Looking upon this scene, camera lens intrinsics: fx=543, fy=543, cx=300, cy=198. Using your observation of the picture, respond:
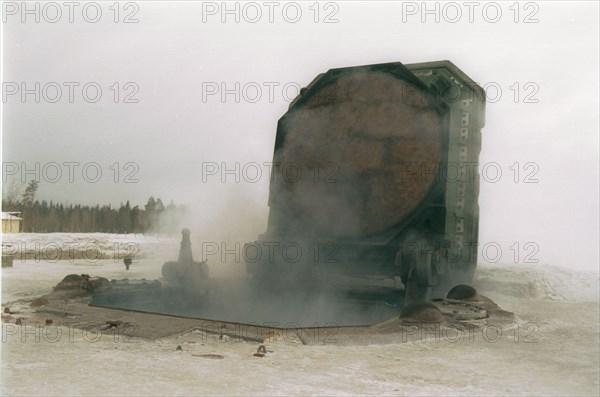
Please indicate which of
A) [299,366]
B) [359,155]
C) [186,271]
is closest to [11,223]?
[186,271]

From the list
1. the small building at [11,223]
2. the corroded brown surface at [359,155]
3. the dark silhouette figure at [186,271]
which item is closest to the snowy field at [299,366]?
the corroded brown surface at [359,155]

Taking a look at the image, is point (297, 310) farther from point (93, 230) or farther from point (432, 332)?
point (93, 230)

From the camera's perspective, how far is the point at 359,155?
340 inches

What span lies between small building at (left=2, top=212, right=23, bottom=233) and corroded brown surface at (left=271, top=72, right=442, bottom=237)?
18041 millimetres

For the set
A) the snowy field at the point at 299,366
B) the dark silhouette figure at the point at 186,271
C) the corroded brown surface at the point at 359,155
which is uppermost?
the corroded brown surface at the point at 359,155

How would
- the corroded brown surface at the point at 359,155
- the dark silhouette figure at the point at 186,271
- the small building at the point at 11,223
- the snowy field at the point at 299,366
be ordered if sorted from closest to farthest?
the snowy field at the point at 299,366, the corroded brown surface at the point at 359,155, the dark silhouette figure at the point at 186,271, the small building at the point at 11,223

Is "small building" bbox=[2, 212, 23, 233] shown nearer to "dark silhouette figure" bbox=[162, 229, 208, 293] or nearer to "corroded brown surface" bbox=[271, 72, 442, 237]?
"dark silhouette figure" bbox=[162, 229, 208, 293]

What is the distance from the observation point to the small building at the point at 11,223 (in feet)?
74.5

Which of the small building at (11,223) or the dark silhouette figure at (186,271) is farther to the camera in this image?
the small building at (11,223)

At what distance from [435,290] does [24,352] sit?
625cm

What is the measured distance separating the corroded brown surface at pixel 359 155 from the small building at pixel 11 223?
18041mm

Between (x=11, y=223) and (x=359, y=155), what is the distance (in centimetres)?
1987

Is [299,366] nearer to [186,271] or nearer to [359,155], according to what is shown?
[359,155]

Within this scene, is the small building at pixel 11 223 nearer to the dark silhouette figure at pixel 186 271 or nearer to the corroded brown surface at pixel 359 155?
the dark silhouette figure at pixel 186 271
